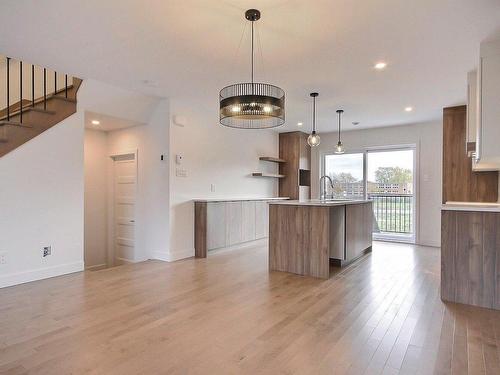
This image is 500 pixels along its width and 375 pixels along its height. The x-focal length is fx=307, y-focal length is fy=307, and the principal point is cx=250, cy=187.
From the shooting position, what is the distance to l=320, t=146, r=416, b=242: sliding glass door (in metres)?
6.86

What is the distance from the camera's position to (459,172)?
17.5ft

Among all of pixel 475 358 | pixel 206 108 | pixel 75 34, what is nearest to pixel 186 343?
pixel 475 358

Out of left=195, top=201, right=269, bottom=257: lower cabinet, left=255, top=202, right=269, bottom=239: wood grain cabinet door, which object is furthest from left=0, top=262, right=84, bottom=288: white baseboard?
left=255, top=202, right=269, bottom=239: wood grain cabinet door

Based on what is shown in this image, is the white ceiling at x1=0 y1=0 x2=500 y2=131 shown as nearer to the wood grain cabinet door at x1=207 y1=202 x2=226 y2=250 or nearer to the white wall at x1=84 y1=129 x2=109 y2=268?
the white wall at x1=84 y1=129 x2=109 y2=268

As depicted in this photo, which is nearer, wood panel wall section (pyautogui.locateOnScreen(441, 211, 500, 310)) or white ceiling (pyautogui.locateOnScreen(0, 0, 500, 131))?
white ceiling (pyautogui.locateOnScreen(0, 0, 500, 131))

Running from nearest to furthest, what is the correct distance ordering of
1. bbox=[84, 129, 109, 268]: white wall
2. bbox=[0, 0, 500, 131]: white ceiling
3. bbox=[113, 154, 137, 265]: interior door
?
bbox=[0, 0, 500, 131]: white ceiling
bbox=[113, 154, 137, 265]: interior door
bbox=[84, 129, 109, 268]: white wall

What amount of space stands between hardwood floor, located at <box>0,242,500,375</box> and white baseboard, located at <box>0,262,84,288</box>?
0.15m

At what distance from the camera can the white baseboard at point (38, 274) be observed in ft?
11.8

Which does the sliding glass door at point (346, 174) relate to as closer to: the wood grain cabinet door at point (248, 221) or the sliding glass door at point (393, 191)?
the sliding glass door at point (393, 191)

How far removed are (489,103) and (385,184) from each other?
436cm

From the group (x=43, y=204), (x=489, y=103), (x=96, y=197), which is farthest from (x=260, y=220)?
(x=489, y=103)

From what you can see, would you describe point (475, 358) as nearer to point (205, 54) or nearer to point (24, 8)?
point (205, 54)

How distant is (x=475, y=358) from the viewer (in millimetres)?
2074

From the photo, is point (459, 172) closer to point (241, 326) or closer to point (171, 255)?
point (241, 326)
